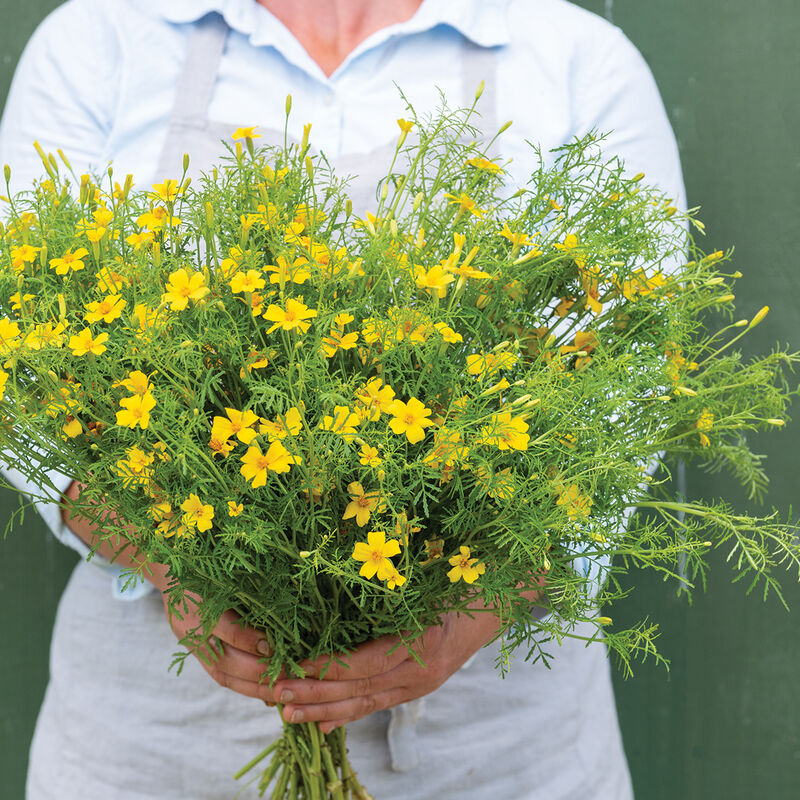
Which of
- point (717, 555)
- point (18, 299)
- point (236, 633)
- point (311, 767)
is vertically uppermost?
point (18, 299)

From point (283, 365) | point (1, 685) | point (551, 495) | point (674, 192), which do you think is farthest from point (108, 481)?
point (1, 685)

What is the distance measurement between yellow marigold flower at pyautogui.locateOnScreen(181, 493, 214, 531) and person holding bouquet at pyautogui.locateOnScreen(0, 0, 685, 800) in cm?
30

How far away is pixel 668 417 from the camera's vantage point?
1.42 feet

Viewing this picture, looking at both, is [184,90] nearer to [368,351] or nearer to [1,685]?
[368,351]

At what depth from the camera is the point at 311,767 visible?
513 millimetres

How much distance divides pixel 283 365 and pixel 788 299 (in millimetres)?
802

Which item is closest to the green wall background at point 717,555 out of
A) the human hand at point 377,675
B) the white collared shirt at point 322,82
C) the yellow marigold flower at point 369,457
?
the white collared shirt at point 322,82

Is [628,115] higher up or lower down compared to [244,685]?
higher up

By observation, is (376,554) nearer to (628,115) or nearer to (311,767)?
(311,767)

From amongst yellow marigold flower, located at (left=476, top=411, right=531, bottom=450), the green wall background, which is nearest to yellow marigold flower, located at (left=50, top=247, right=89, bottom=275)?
yellow marigold flower, located at (left=476, top=411, right=531, bottom=450)

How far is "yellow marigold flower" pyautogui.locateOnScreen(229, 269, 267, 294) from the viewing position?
1.17ft

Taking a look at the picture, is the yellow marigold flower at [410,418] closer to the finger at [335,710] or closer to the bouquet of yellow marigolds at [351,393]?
the bouquet of yellow marigolds at [351,393]

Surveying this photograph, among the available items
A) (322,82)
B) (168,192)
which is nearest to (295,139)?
(322,82)

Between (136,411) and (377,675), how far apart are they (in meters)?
0.26
